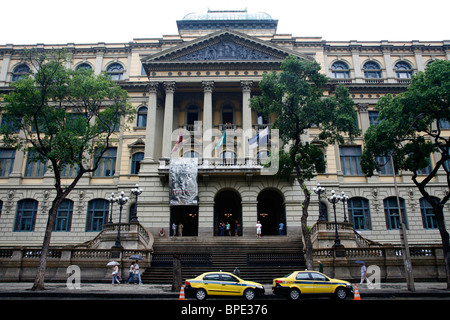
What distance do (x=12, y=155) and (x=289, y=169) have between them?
98.9 feet

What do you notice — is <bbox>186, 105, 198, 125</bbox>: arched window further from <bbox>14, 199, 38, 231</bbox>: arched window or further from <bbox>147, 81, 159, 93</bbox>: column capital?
<bbox>14, 199, 38, 231</bbox>: arched window

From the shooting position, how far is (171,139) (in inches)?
1316

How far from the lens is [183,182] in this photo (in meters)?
30.1

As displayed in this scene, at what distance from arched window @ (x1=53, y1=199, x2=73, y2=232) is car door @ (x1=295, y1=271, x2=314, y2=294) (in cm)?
2692

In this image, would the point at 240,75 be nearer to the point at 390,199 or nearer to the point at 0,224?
the point at 390,199

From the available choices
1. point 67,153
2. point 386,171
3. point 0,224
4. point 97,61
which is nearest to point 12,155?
point 0,224

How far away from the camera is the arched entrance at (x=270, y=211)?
3469cm

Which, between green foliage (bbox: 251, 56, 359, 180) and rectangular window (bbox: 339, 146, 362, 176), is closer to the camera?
green foliage (bbox: 251, 56, 359, 180)

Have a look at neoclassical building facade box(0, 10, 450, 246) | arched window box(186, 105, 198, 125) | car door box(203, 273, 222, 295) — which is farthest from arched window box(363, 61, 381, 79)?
car door box(203, 273, 222, 295)

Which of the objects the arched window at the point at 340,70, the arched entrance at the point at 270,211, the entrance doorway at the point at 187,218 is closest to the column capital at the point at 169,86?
the entrance doorway at the point at 187,218

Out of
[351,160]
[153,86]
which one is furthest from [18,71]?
[351,160]

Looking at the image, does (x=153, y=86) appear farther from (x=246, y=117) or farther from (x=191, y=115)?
(x=246, y=117)

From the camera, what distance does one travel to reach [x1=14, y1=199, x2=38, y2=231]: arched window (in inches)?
1353
